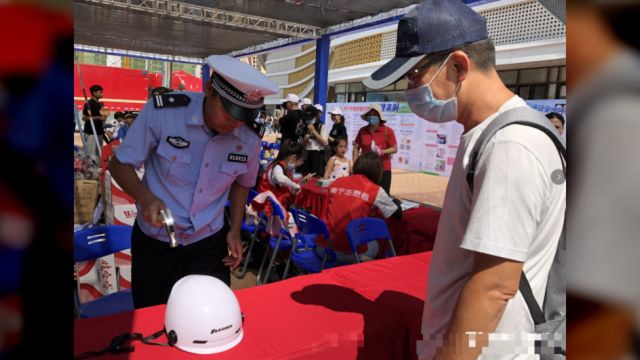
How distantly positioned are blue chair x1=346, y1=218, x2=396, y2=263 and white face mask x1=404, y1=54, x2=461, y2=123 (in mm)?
1916

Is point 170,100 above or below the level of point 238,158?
above

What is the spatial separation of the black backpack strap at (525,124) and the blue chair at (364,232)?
6.99ft

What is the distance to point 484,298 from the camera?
812 mm

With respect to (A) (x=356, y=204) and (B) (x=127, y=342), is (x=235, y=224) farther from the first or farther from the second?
(A) (x=356, y=204)

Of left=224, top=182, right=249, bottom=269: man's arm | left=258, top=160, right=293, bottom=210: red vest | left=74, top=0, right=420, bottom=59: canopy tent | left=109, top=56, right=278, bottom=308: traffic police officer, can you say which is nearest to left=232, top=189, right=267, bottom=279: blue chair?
left=258, top=160, right=293, bottom=210: red vest

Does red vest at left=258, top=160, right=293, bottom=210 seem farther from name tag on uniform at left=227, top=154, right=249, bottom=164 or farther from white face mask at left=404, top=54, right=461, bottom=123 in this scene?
white face mask at left=404, top=54, right=461, bottom=123

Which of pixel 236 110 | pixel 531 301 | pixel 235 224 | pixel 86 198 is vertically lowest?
pixel 86 198

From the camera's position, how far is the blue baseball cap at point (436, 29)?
961 millimetres

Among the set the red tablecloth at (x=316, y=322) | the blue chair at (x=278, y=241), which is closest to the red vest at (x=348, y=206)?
the blue chair at (x=278, y=241)

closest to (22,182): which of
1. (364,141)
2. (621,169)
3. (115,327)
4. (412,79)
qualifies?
(621,169)

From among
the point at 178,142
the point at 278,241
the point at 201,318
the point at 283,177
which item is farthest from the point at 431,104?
the point at 283,177

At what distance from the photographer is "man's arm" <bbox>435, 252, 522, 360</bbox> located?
0.81 metres

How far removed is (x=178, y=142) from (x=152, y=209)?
0.36 meters

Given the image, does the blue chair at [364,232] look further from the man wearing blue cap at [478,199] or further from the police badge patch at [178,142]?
the man wearing blue cap at [478,199]
